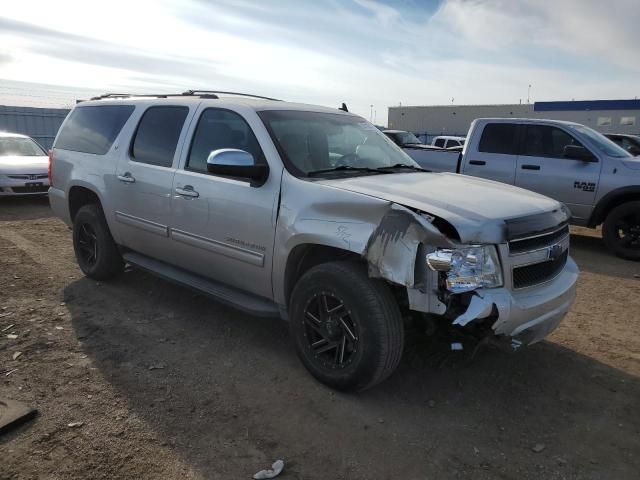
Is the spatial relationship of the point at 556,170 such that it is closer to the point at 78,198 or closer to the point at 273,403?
the point at 273,403

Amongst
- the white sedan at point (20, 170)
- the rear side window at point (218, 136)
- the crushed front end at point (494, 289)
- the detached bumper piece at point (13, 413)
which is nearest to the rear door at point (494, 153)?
the crushed front end at point (494, 289)

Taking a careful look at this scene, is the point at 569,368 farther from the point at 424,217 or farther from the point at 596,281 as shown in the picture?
the point at 596,281

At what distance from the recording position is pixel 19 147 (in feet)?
36.9

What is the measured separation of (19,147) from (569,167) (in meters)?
11.1

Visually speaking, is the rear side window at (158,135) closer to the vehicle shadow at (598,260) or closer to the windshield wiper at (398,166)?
the windshield wiper at (398,166)

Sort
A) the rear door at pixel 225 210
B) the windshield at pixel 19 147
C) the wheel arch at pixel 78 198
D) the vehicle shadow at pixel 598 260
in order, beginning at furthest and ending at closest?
the windshield at pixel 19 147
the vehicle shadow at pixel 598 260
the wheel arch at pixel 78 198
the rear door at pixel 225 210

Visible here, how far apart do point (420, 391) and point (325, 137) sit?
6.64ft

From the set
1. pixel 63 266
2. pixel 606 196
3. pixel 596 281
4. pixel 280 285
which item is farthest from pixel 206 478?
pixel 606 196

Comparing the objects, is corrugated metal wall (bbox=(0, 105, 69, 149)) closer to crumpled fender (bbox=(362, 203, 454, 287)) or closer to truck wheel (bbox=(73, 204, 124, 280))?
truck wheel (bbox=(73, 204, 124, 280))

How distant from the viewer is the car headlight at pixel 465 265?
2.73 m

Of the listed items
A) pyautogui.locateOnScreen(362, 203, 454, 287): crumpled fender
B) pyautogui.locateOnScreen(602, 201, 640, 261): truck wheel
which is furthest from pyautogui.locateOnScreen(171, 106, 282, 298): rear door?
pyautogui.locateOnScreen(602, 201, 640, 261): truck wheel

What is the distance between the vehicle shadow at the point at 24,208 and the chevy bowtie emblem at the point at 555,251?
8.73 metres

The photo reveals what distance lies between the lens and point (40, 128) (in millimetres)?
18391

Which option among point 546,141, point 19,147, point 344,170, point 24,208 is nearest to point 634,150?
point 546,141
